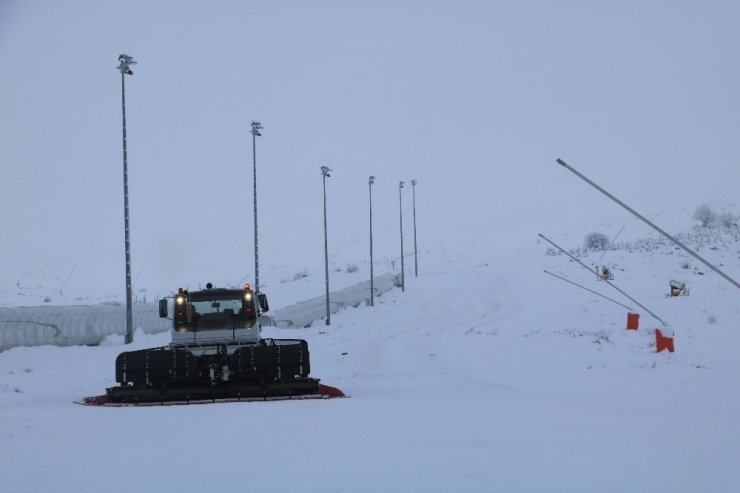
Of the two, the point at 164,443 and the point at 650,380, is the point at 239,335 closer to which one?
the point at 164,443

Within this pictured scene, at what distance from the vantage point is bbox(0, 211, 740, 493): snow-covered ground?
7809 mm

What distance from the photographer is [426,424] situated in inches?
431

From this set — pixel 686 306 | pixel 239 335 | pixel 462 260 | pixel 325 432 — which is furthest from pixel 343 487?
pixel 462 260

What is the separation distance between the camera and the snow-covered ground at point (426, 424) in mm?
7809

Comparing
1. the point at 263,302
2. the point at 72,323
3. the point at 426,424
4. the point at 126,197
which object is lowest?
the point at 426,424

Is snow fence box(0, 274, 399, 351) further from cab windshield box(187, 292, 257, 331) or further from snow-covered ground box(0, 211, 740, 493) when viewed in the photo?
cab windshield box(187, 292, 257, 331)

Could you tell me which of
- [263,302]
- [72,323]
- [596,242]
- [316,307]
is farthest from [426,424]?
[596,242]

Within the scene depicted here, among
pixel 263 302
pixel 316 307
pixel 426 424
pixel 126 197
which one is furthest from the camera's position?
pixel 316 307

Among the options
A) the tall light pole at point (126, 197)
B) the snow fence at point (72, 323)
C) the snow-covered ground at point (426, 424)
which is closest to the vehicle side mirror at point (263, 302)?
the snow-covered ground at point (426, 424)

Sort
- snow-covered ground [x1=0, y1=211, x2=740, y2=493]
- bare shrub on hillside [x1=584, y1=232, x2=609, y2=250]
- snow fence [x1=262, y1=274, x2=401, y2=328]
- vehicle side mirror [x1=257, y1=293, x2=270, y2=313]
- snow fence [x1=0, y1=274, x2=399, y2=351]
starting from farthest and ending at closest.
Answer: bare shrub on hillside [x1=584, y1=232, x2=609, y2=250] → snow fence [x1=262, y1=274, x2=401, y2=328] → snow fence [x1=0, y1=274, x2=399, y2=351] → vehicle side mirror [x1=257, y1=293, x2=270, y2=313] → snow-covered ground [x1=0, y1=211, x2=740, y2=493]

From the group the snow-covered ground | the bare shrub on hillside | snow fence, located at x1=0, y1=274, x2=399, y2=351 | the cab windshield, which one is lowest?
the snow-covered ground

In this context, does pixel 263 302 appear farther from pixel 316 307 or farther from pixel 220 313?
pixel 316 307

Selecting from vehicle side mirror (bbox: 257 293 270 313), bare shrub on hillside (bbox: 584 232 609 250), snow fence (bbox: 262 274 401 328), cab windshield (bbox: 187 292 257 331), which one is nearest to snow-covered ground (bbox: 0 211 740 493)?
vehicle side mirror (bbox: 257 293 270 313)

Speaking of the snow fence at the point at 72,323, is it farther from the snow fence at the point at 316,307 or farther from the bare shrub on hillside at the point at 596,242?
the bare shrub on hillside at the point at 596,242
